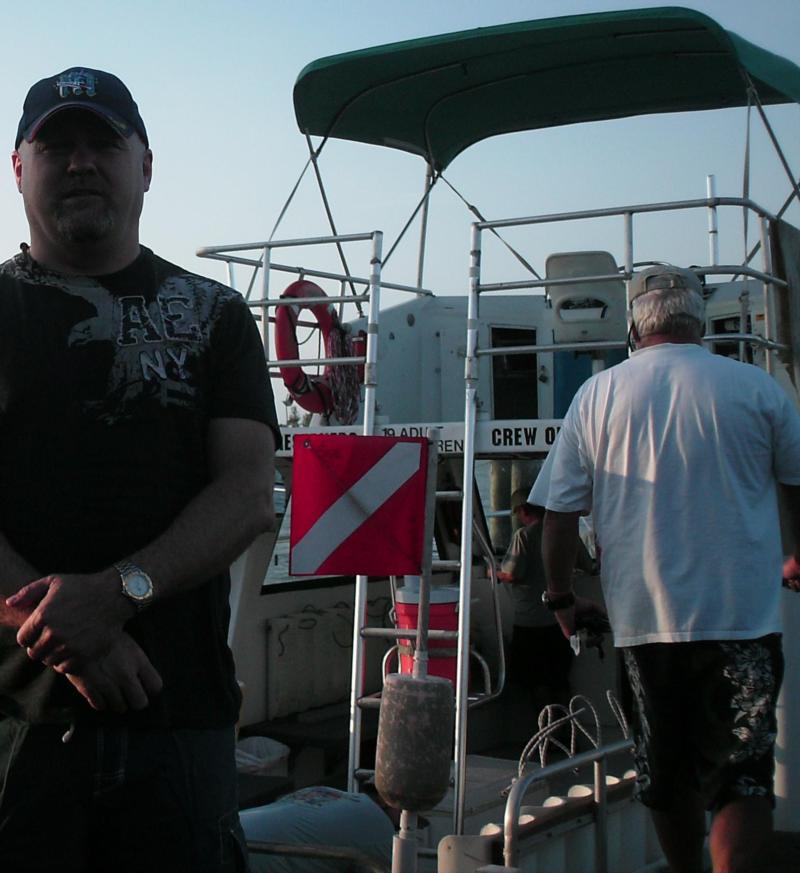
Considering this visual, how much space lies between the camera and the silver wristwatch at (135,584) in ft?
6.10

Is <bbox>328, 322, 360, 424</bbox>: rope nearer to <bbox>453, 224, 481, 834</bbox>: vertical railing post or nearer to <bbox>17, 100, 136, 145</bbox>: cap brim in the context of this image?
<bbox>453, 224, 481, 834</bbox>: vertical railing post

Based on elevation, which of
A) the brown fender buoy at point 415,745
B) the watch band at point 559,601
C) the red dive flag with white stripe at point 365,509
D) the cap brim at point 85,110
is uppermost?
the cap brim at point 85,110

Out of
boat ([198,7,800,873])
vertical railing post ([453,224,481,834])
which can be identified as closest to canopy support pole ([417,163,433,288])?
boat ([198,7,800,873])

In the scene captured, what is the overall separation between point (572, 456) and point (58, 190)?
1.90 m

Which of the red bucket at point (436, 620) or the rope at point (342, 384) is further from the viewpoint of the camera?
the rope at point (342, 384)

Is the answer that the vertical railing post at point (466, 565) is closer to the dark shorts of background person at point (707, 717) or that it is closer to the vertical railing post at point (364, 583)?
the vertical railing post at point (364, 583)

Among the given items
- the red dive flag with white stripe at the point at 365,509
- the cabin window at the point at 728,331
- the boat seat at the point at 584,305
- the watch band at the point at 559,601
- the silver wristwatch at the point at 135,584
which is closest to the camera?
the silver wristwatch at the point at 135,584

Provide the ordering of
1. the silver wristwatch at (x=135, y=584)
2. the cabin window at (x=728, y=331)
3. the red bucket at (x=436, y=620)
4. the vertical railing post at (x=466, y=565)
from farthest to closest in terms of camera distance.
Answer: the cabin window at (x=728, y=331) < the red bucket at (x=436, y=620) < the vertical railing post at (x=466, y=565) < the silver wristwatch at (x=135, y=584)

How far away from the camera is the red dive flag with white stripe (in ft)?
14.7

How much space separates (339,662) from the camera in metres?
8.58

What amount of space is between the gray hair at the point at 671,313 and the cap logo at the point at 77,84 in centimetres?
193

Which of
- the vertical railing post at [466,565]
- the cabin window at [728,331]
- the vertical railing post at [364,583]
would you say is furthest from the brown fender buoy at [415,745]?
A: the cabin window at [728,331]

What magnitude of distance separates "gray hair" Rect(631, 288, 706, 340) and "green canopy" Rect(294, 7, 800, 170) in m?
4.06

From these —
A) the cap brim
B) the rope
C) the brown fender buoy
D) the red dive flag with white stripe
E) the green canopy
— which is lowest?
the brown fender buoy
